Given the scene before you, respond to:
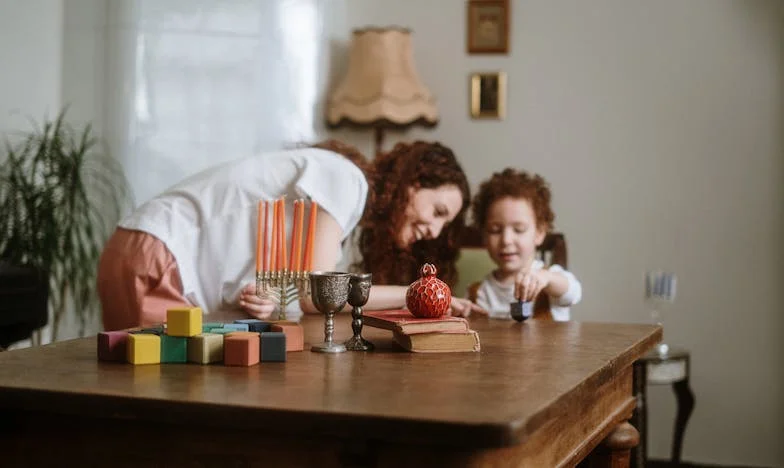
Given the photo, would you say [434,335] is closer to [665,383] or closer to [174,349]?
[174,349]

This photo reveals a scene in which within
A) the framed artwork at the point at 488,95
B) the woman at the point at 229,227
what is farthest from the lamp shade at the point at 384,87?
the woman at the point at 229,227

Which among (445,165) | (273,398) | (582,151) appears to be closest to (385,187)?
(445,165)

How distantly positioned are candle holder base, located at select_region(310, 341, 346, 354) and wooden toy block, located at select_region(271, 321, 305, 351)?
0.03 metres

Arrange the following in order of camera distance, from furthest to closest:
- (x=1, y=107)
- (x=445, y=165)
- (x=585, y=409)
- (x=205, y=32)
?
(x=205, y=32)
(x=1, y=107)
(x=445, y=165)
(x=585, y=409)

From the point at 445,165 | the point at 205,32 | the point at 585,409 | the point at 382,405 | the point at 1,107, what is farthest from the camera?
the point at 205,32

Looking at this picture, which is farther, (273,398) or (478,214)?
(478,214)

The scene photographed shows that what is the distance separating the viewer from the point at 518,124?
193 inches

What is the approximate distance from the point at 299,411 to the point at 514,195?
2209 millimetres

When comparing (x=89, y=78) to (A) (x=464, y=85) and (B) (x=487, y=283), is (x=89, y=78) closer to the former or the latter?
(A) (x=464, y=85)

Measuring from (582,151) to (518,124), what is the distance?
326 mm

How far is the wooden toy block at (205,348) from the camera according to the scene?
5.33 feet

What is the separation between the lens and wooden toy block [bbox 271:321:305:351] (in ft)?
5.90

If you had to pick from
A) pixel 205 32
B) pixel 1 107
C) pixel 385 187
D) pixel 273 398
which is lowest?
pixel 273 398

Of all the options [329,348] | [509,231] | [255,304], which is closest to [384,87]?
[509,231]
